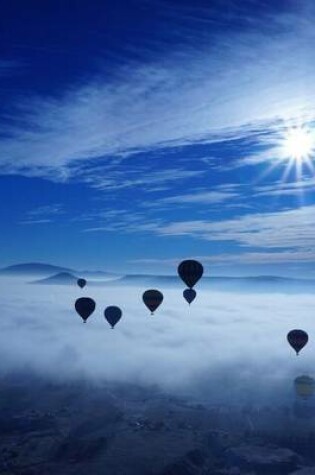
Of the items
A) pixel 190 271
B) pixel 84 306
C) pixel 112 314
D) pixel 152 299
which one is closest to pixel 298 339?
pixel 152 299

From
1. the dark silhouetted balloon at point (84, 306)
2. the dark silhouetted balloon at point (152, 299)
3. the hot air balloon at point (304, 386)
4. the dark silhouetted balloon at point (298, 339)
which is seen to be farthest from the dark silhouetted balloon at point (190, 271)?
the hot air balloon at point (304, 386)

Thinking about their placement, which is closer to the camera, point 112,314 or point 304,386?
point 112,314

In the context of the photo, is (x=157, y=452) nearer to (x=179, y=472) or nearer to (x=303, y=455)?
(x=179, y=472)

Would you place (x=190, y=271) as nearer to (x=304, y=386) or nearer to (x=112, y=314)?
(x=112, y=314)

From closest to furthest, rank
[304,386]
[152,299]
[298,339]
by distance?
[152,299], [298,339], [304,386]

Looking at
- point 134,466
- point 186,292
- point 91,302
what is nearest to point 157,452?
point 134,466

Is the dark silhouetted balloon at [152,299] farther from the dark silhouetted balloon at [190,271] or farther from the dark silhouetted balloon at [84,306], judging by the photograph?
the dark silhouetted balloon at [190,271]

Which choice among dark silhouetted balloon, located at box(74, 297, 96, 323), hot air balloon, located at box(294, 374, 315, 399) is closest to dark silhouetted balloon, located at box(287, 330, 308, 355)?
hot air balloon, located at box(294, 374, 315, 399)

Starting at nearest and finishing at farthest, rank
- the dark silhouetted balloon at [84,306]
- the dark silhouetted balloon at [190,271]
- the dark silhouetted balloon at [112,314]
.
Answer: the dark silhouetted balloon at [190,271] → the dark silhouetted balloon at [84,306] → the dark silhouetted balloon at [112,314]
